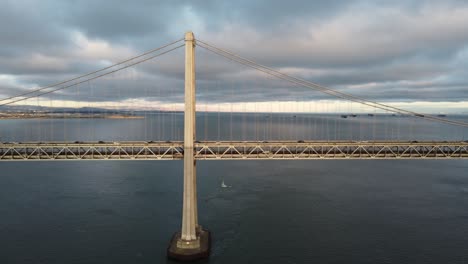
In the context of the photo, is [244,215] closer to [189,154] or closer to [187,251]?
[187,251]

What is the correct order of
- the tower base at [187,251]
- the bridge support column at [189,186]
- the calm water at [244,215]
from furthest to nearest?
1. the calm water at [244,215]
2. the bridge support column at [189,186]
3. the tower base at [187,251]

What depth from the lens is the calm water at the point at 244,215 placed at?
3866 centimetres

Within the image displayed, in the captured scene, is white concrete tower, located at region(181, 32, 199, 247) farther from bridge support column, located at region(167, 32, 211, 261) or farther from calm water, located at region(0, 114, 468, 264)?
calm water, located at region(0, 114, 468, 264)

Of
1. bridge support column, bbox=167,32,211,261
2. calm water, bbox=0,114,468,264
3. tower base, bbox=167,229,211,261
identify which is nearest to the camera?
tower base, bbox=167,229,211,261

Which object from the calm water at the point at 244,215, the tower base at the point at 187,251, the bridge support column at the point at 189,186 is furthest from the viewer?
the calm water at the point at 244,215

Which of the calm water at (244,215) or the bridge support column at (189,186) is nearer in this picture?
the bridge support column at (189,186)

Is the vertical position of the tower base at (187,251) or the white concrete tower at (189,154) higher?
the white concrete tower at (189,154)

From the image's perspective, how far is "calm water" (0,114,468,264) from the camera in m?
38.7

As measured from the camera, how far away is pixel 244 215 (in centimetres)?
5072

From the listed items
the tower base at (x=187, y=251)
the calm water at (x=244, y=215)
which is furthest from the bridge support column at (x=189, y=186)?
the calm water at (x=244, y=215)

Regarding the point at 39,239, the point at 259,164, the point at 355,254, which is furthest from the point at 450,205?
the point at 39,239

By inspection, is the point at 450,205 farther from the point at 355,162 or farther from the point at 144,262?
the point at 144,262

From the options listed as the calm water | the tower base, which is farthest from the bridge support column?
the calm water

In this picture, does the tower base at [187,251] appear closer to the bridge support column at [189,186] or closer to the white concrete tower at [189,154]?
the bridge support column at [189,186]
